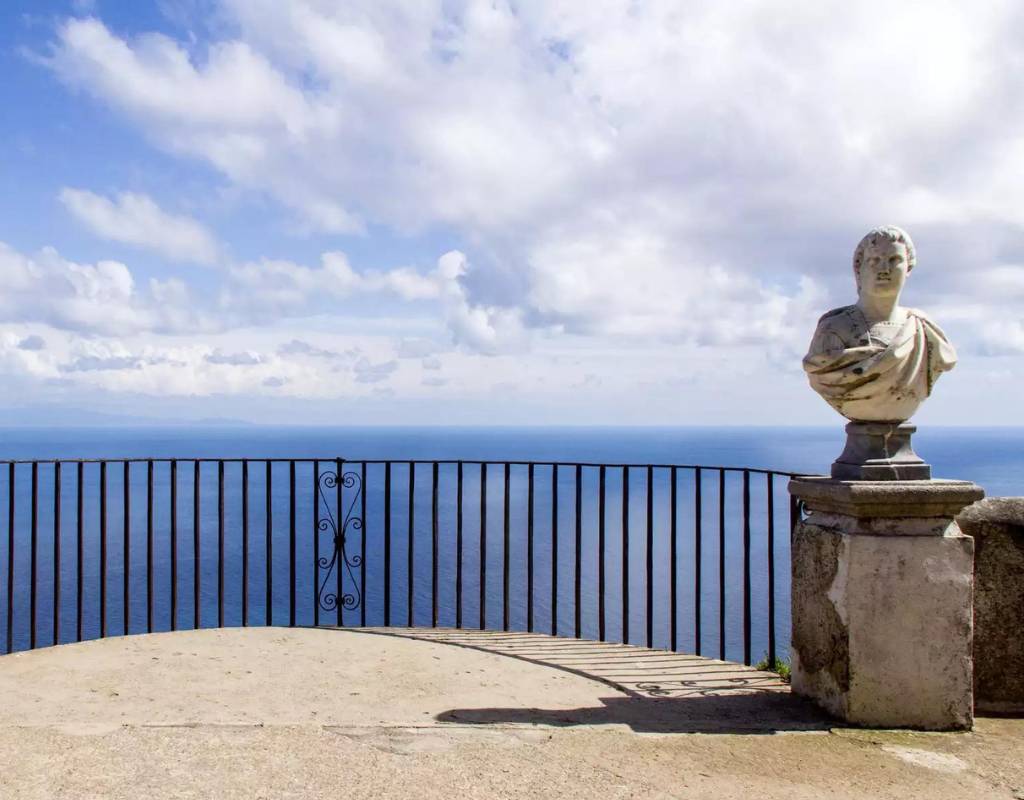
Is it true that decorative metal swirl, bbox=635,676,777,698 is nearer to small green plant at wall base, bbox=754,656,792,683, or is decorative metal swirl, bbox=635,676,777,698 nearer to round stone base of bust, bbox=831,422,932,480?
small green plant at wall base, bbox=754,656,792,683

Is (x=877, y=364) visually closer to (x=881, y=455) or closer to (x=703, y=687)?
(x=881, y=455)

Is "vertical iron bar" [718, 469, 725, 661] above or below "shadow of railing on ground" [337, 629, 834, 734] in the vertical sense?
above

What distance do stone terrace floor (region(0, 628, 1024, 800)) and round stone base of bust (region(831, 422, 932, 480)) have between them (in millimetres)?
1199

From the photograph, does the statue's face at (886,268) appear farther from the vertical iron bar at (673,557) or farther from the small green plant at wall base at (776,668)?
the small green plant at wall base at (776,668)

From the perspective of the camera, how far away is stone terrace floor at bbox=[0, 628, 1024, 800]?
127 inches

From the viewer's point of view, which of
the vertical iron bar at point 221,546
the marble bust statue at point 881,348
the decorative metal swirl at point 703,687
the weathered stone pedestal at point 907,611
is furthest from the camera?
the vertical iron bar at point 221,546

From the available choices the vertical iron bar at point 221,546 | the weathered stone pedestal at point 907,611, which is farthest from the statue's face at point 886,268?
the vertical iron bar at point 221,546

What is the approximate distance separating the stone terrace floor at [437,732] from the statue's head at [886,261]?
2107 mm

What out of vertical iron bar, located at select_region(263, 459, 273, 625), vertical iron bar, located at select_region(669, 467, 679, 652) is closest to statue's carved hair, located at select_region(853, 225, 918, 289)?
vertical iron bar, located at select_region(669, 467, 679, 652)

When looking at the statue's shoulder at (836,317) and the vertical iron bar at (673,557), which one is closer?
the statue's shoulder at (836,317)

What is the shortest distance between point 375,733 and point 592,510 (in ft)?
181

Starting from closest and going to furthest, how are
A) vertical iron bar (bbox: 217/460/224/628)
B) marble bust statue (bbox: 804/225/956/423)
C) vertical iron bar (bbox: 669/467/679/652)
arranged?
1. marble bust statue (bbox: 804/225/956/423)
2. vertical iron bar (bbox: 669/467/679/652)
3. vertical iron bar (bbox: 217/460/224/628)

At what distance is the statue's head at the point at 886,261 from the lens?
4.07m

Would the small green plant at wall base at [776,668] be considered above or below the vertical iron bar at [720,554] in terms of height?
below
